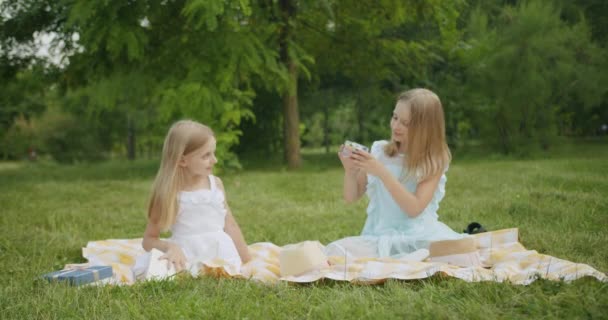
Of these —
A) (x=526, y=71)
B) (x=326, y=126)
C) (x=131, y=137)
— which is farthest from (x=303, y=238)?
(x=131, y=137)

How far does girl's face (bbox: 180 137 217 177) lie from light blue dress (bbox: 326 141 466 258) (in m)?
0.96

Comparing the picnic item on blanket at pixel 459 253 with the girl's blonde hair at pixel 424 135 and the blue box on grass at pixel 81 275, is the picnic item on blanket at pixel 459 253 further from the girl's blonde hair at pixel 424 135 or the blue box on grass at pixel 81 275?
the blue box on grass at pixel 81 275

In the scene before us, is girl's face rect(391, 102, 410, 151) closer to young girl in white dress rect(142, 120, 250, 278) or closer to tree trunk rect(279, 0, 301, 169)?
young girl in white dress rect(142, 120, 250, 278)

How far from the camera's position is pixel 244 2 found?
774 centimetres

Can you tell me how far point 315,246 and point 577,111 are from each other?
14.6 meters

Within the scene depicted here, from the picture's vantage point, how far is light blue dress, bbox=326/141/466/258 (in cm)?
369

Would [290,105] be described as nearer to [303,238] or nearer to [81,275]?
[303,238]

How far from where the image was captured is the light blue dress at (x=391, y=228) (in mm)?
3691

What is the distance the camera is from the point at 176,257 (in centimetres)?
326

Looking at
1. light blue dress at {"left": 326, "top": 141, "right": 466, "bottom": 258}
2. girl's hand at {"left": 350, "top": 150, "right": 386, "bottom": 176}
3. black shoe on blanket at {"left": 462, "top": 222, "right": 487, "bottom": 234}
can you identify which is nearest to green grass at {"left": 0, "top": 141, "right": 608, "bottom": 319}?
black shoe on blanket at {"left": 462, "top": 222, "right": 487, "bottom": 234}

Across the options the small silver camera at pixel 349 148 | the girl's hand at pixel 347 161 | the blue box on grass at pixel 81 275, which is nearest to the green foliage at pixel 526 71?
the girl's hand at pixel 347 161

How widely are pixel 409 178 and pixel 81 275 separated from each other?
2029 millimetres

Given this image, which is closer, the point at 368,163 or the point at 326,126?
the point at 368,163

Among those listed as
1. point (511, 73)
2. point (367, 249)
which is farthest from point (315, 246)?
point (511, 73)
